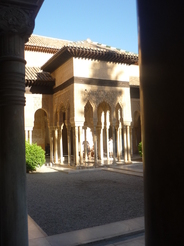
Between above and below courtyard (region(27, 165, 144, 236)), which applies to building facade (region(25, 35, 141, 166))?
above

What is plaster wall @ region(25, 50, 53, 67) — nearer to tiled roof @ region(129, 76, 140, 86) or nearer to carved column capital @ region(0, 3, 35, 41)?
tiled roof @ region(129, 76, 140, 86)

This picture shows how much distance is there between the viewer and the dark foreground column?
470 mm

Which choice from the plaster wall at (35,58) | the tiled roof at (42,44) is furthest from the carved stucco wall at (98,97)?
the tiled roof at (42,44)

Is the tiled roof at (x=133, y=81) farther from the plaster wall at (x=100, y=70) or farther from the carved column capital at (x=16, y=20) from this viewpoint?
the carved column capital at (x=16, y=20)

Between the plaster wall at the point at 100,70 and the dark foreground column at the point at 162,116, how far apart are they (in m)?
13.4

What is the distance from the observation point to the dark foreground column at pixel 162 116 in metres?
0.47

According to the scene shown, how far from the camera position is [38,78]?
15.6m

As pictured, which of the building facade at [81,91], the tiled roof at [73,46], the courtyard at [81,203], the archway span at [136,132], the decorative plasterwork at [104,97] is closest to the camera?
the courtyard at [81,203]

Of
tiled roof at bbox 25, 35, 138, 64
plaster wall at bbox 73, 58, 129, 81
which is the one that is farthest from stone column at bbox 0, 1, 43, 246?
plaster wall at bbox 73, 58, 129, 81

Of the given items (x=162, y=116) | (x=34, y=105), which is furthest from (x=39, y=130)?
(x=162, y=116)

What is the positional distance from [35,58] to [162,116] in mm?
20220

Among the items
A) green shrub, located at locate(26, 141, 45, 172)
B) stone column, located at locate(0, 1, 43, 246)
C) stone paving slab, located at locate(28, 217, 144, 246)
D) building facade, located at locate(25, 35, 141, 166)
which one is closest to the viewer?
stone column, located at locate(0, 1, 43, 246)

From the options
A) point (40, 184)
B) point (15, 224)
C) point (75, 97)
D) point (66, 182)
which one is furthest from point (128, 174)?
point (15, 224)

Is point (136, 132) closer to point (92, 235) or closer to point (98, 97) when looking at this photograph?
point (98, 97)
